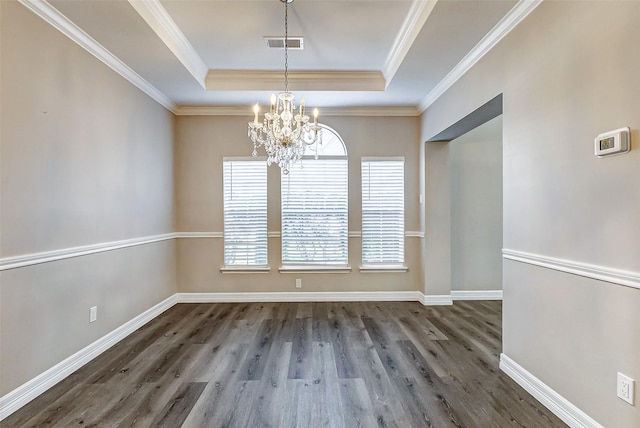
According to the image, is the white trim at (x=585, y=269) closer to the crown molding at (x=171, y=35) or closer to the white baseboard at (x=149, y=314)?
the white baseboard at (x=149, y=314)

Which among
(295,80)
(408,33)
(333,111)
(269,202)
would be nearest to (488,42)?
(408,33)

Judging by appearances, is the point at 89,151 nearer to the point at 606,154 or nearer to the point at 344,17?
the point at 344,17

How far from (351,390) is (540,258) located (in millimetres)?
1655

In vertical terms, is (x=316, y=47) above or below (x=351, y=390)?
above

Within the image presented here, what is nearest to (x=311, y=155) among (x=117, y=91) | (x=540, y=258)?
(x=117, y=91)

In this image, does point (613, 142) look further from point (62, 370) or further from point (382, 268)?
point (62, 370)

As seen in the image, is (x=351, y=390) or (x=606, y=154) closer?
(x=606, y=154)

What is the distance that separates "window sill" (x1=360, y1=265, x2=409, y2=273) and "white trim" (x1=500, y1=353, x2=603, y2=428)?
2035 millimetres

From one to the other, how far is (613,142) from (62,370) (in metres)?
4.01

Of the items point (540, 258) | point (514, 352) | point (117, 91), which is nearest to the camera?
point (540, 258)

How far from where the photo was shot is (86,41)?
2584mm

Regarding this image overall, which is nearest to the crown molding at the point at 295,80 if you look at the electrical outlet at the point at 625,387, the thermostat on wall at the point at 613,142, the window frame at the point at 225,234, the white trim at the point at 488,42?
the white trim at the point at 488,42

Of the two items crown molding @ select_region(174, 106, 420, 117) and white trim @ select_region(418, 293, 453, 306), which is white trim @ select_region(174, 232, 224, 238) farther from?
white trim @ select_region(418, 293, 453, 306)

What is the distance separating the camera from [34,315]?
215 cm
